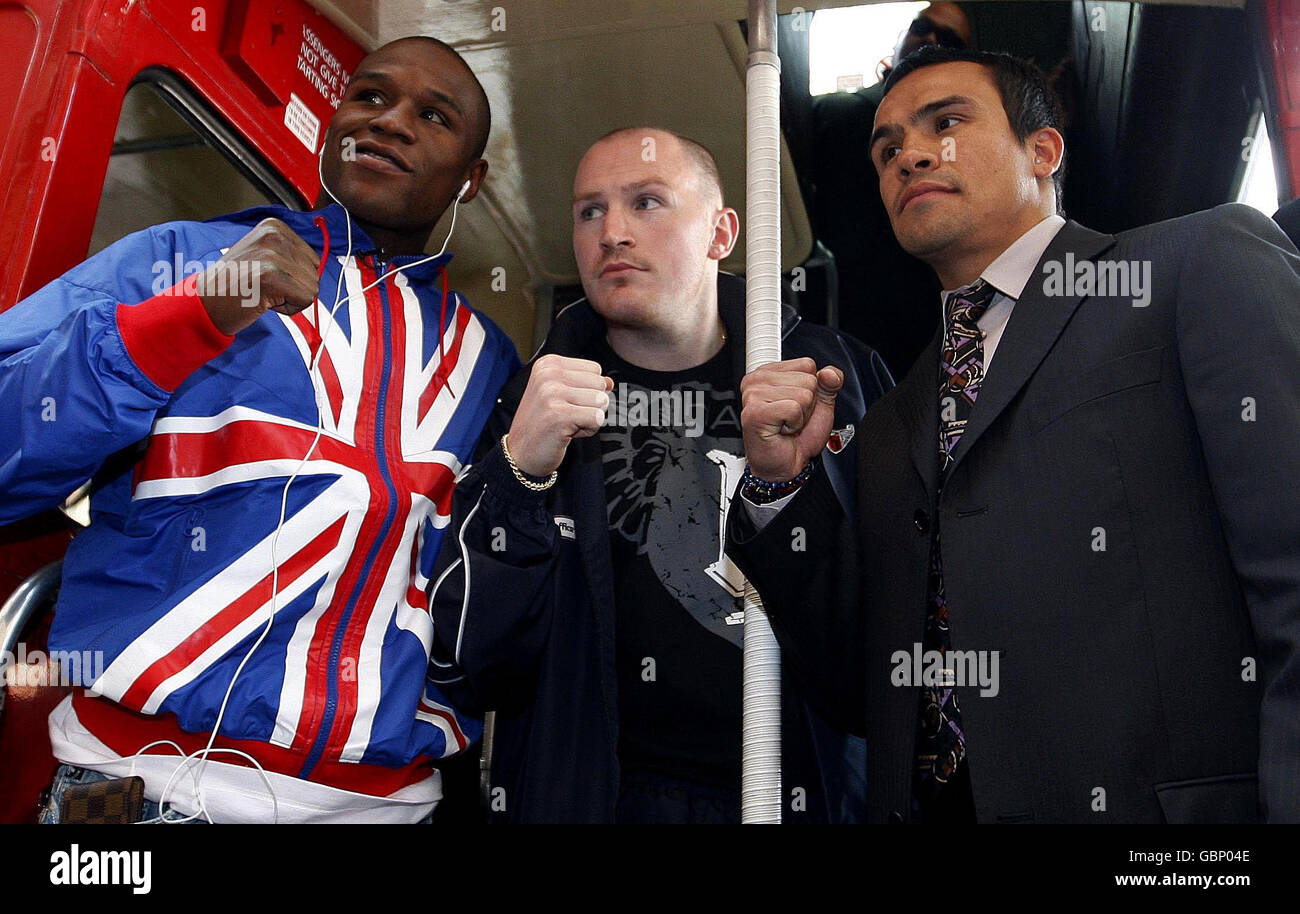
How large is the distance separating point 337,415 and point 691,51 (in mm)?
1298

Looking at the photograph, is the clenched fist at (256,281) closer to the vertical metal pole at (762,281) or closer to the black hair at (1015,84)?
the vertical metal pole at (762,281)

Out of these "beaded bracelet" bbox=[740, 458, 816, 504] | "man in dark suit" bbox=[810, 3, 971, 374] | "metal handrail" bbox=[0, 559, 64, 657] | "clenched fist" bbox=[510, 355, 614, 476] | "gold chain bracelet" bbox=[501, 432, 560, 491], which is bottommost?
"metal handrail" bbox=[0, 559, 64, 657]

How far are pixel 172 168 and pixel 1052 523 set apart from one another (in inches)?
86.2

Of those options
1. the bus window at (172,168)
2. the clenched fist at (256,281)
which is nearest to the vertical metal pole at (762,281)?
the clenched fist at (256,281)

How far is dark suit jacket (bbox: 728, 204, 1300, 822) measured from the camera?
4.99 ft

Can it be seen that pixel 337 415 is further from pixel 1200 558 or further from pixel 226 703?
pixel 1200 558

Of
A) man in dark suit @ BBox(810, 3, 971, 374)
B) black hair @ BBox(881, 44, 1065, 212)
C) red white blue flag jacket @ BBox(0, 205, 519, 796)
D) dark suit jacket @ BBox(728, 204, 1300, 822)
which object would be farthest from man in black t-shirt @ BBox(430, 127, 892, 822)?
man in dark suit @ BBox(810, 3, 971, 374)

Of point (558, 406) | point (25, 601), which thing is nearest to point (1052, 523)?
point (558, 406)

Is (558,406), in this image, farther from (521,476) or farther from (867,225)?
(867,225)

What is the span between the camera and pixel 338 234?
2.34 metres

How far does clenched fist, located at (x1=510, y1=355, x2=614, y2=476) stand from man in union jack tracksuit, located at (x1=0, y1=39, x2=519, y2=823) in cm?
27

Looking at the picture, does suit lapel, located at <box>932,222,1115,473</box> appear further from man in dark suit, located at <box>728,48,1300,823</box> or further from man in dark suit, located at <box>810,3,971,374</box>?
man in dark suit, located at <box>810,3,971,374</box>
